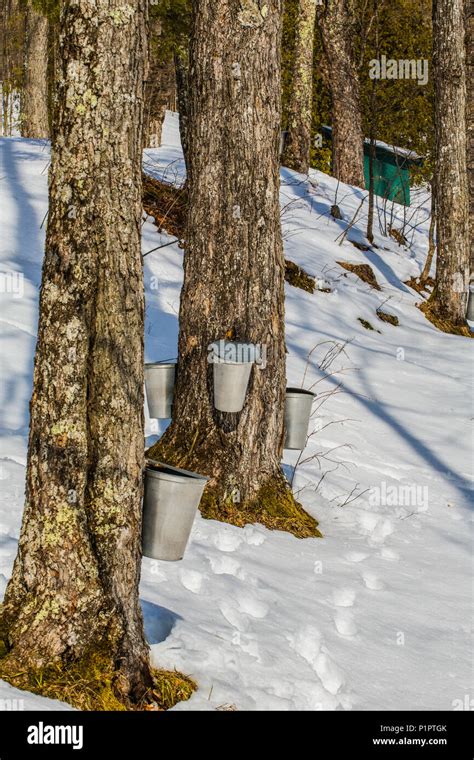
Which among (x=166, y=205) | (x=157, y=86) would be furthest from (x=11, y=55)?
(x=166, y=205)

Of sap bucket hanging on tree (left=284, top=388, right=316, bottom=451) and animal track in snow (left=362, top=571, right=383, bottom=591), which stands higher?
sap bucket hanging on tree (left=284, top=388, right=316, bottom=451)

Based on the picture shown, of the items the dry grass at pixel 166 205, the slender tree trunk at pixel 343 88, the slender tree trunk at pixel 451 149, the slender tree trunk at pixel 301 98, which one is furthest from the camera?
the slender tree trunk at pixel 343 88

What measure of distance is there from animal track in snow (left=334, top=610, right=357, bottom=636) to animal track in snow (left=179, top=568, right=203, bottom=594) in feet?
2.01

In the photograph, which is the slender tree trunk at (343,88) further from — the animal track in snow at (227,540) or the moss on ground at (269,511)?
the animal track in snow at (227,540)

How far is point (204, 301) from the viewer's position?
15.5 ft

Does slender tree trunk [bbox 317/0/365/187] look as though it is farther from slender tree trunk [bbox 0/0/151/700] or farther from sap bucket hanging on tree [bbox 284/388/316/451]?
slender tree trunk [bbox 0/0/151/700]

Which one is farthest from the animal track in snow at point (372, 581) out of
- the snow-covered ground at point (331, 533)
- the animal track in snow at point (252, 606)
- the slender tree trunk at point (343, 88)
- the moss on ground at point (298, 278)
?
the slender tree trunk at point (343, 88)

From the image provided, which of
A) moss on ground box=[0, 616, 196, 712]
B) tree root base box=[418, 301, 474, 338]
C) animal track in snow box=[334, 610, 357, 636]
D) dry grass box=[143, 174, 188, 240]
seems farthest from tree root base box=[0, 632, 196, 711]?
tree root base box=[418, 301, 474, 338]

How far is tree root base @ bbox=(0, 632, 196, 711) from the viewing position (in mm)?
2723

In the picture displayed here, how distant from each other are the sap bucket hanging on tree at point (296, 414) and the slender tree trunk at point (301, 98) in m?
9.21

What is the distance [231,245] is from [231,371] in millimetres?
696

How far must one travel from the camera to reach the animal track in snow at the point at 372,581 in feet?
14.4
